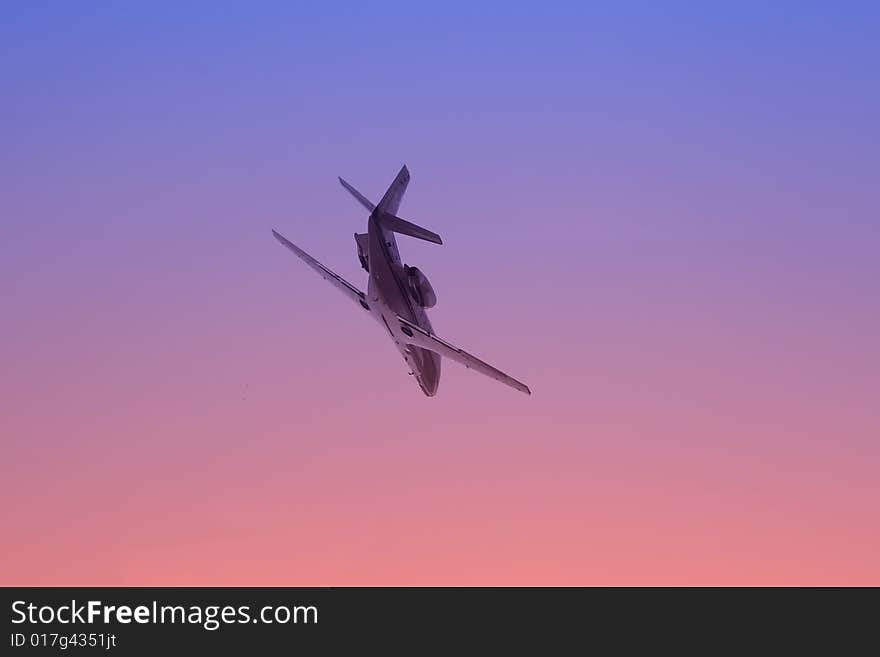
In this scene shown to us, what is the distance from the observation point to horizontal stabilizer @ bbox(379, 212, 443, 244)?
59.0m

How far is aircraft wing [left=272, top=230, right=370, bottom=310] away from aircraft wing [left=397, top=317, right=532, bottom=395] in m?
3.15

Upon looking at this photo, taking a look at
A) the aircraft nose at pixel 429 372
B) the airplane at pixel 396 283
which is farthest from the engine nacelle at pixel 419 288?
the aircraft nose at pixel 429 372

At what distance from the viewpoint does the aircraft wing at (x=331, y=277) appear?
2470 inches

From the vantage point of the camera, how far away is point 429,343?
5950 cm

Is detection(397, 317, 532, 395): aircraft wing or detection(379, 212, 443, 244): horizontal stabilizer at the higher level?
detection(379, 212, 443, 244): horizontal stabilizer

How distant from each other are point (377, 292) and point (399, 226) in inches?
132

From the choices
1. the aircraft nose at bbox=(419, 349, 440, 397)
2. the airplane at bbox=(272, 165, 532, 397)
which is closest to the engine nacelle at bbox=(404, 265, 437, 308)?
the airplane at bbox=(272, 165, 532, 397)

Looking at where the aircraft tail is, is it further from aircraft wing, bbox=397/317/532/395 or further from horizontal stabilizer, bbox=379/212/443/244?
aircraft wing, bbox=397/317/532/395

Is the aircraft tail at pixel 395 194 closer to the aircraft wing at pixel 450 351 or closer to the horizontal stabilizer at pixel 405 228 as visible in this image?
the horizontal stabilizer at pixel 405 228

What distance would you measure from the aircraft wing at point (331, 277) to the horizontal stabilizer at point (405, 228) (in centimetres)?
424

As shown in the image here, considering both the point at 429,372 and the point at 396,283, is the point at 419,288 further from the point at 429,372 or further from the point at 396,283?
the point at 429,372
